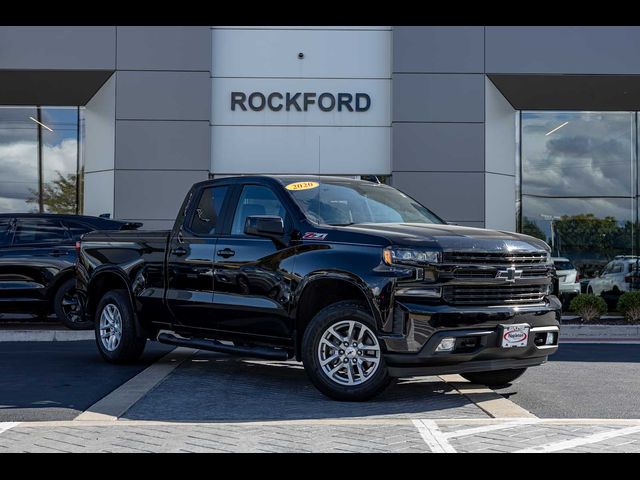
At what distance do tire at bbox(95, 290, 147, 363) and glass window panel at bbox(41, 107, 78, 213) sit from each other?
9750 millimetres

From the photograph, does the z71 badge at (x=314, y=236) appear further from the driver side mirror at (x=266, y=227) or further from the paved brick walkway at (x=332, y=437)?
the paved brick walkway at (x=332, y=437)

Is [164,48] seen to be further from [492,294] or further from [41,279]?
[492,294]

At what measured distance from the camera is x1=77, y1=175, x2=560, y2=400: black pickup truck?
749 centimetres

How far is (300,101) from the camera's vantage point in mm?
18688

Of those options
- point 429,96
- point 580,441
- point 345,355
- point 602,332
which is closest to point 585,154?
point 429,96

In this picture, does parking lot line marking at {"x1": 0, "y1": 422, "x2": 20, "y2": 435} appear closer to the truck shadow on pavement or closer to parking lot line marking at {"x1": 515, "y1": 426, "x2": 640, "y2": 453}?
the truck shadow on pavement

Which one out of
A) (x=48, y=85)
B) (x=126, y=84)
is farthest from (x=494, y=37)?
(x=48, y=85)

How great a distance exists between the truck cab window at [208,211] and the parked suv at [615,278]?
39.2 feet

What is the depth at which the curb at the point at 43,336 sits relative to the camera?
13.4 meters

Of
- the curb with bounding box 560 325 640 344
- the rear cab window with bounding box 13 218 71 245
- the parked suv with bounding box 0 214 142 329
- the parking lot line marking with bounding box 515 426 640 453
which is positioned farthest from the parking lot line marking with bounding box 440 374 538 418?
the rear cab window with bounding box 13 218 71 245

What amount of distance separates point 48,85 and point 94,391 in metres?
12.0

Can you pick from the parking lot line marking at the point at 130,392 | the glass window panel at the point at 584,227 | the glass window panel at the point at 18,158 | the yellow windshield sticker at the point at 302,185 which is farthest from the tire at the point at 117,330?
the glass window panel at the point at 584,227
